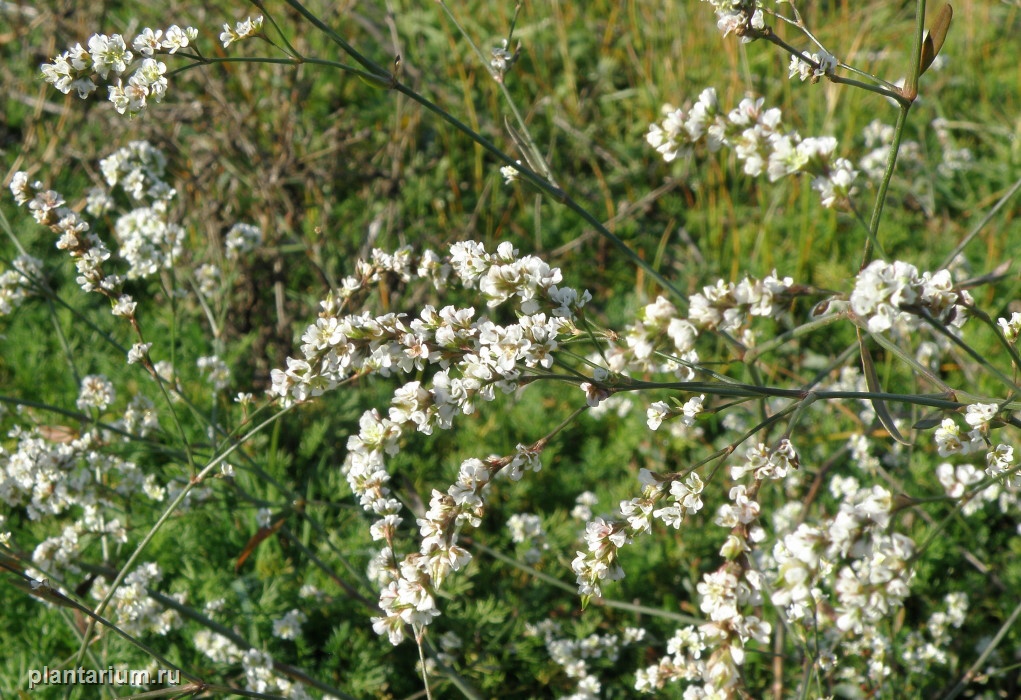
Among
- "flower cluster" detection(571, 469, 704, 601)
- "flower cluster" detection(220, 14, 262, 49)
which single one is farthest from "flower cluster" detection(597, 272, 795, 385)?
"flower cluster" detection(220, 14, 262, 49)

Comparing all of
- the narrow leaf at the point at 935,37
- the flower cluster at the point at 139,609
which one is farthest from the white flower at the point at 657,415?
the flower cluster at the point at 139,609

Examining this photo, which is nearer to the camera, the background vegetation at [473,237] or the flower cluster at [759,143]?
the flower cluster at [759,143]

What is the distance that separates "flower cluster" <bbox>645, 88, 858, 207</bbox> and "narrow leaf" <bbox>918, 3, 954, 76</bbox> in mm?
354

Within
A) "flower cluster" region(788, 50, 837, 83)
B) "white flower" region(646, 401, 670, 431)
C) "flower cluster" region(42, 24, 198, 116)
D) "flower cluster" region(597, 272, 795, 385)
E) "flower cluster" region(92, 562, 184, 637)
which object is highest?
"flower cluster" region(42, 24, 198, 116)

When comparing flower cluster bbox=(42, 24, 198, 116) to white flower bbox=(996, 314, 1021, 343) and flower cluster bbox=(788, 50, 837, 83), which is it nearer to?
flower cluster bbox=(788, 50, 837, 83)

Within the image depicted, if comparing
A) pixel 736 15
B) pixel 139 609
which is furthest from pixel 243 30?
pixel 139 609

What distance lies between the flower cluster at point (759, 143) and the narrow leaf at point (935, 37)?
354 millimetres

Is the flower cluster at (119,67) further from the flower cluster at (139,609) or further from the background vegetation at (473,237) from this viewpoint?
the flower cluster at (139,609)

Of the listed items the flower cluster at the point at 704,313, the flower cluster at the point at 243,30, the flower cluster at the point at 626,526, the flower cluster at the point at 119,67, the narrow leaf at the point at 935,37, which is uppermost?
the flower cluster at the point at 243,30

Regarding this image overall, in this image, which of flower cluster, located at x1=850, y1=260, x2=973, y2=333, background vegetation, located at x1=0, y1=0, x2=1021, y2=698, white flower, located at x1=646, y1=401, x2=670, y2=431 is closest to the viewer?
flower cluster, located at x1=850, y1=260, x2=973, y2=333

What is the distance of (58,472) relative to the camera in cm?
204

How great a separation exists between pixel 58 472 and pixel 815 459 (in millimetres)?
2308

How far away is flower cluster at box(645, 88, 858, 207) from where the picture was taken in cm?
121

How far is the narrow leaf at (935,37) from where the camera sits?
1.46m
